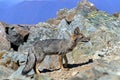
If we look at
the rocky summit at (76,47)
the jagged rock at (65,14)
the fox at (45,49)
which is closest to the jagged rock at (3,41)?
the rocky summit at (76,47)

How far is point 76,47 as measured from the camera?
1286 inches

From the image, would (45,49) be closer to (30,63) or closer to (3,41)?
(30,63)

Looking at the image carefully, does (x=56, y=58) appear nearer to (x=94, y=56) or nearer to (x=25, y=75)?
(x=94, y=56)

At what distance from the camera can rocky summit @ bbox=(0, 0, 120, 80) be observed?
23330 millimetres

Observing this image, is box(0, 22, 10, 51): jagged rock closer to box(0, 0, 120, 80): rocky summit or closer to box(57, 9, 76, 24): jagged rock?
box(0, 0, 120, 80): rocky summit

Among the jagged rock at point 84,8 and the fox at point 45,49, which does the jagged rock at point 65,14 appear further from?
the fox at point 45,49

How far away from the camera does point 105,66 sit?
2230 centimetres

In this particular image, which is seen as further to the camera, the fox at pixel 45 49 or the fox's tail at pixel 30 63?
the fox at pixel 45 49

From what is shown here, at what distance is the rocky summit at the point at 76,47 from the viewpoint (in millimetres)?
23330

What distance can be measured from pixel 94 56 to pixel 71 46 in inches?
139

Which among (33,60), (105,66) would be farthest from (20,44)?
(105,66)

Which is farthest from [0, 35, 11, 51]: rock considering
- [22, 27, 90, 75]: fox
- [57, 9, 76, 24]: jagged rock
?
[22, 27, 90, 75]: fox

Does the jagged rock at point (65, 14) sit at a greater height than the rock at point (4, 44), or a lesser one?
greater

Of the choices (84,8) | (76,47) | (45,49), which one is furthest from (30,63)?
(84,8)
